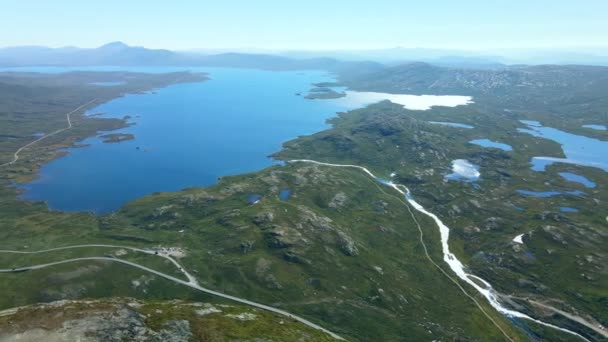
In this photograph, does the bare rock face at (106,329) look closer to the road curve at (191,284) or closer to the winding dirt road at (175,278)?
the road curve at (191,284)

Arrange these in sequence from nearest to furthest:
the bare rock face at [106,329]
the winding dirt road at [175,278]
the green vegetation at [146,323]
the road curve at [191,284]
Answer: the bare rock face at [106,329], the green vegetation at [146,323], the road curve at [191,284], the winding dirt road at [175,278]

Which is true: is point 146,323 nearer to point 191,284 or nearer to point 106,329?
point 106,329

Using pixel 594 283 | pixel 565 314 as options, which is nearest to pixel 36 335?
pixel 565 314

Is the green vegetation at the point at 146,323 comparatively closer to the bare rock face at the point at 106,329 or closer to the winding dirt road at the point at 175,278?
the bare rock face at the point at 106,329

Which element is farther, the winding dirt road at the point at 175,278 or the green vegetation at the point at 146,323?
the winding dirt road at the point at 175,278

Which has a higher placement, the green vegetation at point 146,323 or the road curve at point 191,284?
the green vegetation at point 146,323

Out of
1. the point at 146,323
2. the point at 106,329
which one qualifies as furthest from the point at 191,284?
the point at 106,329

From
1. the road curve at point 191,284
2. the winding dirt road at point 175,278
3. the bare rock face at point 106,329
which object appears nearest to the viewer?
the bare rock face at point 106,329

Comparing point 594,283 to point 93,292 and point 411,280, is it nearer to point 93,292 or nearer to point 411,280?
point 411,280

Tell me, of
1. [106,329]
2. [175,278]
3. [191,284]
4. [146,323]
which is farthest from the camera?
[175,278]

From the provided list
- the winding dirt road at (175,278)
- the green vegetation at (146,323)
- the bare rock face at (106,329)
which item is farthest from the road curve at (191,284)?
the bare rock face at (106,329)

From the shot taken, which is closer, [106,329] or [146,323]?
[106,329]
